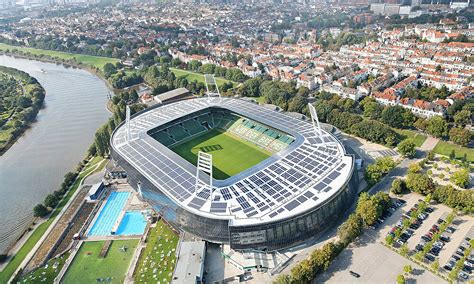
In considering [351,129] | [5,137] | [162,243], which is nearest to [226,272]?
[162,243]

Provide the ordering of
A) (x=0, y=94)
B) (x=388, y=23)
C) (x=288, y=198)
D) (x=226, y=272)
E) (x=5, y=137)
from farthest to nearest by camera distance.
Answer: (x=388, y=23), (x=0, y=94), (x=5, y=137), (x=288, y=198), (x=226, y=272)

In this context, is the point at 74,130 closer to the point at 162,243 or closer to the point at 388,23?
the point at 162,243

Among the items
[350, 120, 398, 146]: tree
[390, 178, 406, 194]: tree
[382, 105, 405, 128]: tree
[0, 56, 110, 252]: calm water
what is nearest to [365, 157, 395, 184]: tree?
[390, 178, 406, 194]: tree

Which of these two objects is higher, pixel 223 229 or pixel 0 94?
pixel 0 94

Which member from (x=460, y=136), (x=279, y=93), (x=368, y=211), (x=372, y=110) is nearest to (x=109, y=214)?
(x=368, y=211)

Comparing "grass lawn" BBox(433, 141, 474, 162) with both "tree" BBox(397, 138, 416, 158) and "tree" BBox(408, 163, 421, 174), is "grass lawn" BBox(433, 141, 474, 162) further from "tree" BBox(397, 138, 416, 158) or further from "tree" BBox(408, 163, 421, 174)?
"tree" BBox(408, 163, 421, 174)

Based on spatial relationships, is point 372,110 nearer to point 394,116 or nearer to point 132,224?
point 394,116

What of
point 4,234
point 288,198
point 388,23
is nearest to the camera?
point 288,198
